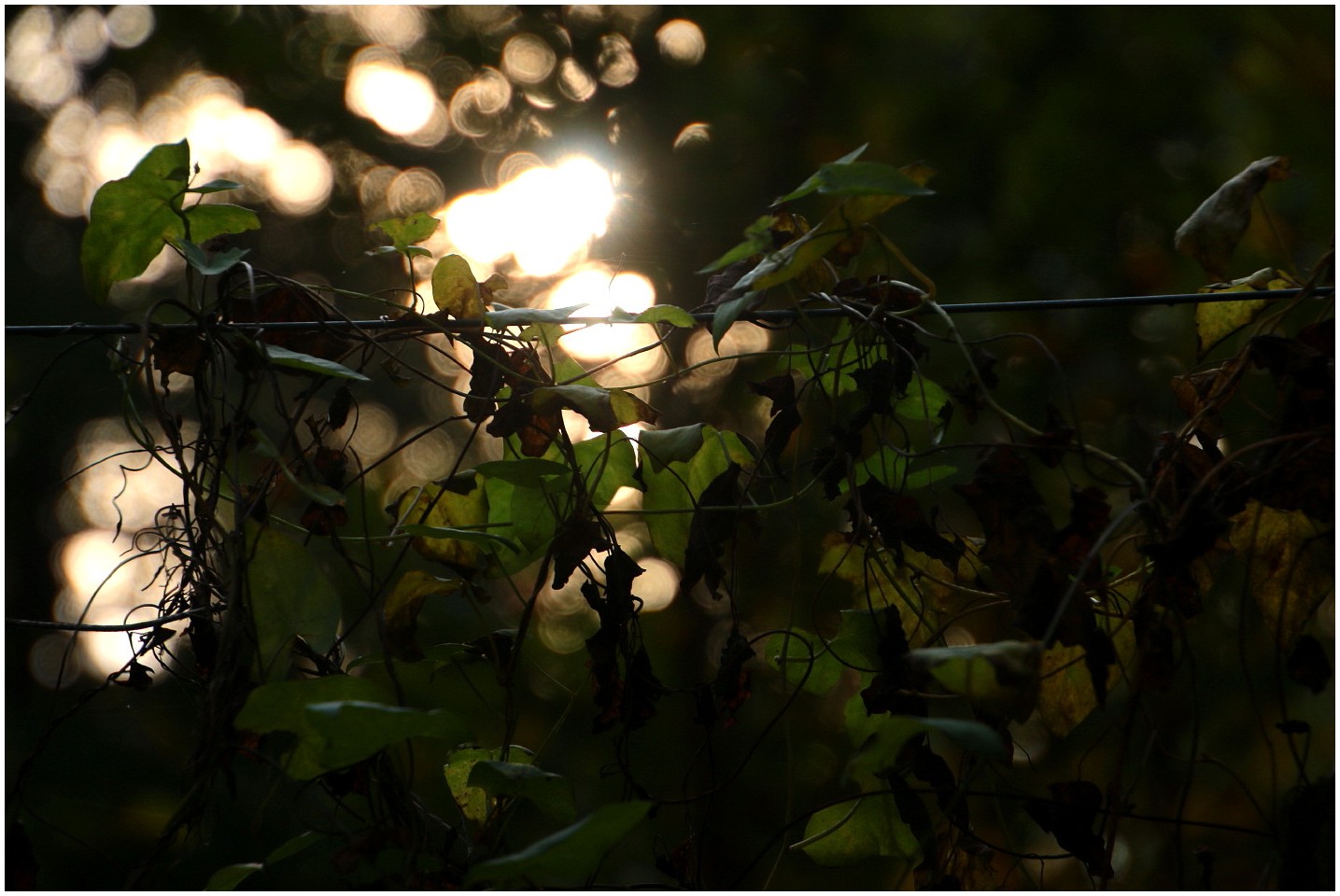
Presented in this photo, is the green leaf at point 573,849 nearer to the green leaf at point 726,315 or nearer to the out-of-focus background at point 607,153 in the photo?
the green leaf at point 726,315

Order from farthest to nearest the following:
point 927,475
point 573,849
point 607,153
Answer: point 607,153 → point 927,475 → point 573,849

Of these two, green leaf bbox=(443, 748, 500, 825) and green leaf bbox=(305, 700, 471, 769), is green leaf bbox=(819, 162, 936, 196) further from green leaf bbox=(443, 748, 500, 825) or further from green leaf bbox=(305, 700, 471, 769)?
green leaf bbox=(443, 748, 500, 825)

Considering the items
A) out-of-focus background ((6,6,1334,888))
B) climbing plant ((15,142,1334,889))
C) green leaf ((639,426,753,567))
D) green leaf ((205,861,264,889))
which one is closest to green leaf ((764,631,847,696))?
climbing plant ((15,142,1334,889))

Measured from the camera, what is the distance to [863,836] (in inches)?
30.9

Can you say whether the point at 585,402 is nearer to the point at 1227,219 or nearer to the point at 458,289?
the point at 458,289

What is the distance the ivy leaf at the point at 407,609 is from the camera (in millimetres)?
713

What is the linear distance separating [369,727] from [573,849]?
14cm

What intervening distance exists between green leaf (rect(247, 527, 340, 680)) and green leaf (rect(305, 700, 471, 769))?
0.09 m

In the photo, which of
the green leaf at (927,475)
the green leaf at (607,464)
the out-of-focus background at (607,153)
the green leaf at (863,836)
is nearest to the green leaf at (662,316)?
the green leaf at (607,464)

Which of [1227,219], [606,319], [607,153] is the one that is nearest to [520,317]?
[606,319]

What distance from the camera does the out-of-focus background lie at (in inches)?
101

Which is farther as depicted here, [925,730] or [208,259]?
[208,259]

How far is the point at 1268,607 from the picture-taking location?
2.31ft

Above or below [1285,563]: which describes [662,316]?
above
